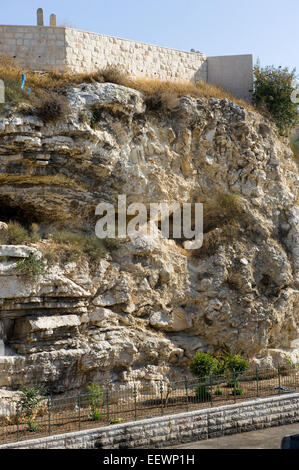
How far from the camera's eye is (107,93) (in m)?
20.4

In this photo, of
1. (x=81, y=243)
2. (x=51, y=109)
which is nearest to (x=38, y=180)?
(x=51, y=109)

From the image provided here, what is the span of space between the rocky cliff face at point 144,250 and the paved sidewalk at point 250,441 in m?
3.70

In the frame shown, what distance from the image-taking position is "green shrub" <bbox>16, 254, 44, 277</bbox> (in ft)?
59.4

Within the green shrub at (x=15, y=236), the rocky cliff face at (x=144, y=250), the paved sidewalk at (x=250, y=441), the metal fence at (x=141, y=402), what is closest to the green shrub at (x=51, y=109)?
the rocky cliff face at (x=144, y=250)

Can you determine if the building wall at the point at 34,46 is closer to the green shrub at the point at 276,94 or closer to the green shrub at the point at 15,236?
the green shrub at the point at 15,236

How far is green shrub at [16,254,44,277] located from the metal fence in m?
3.56

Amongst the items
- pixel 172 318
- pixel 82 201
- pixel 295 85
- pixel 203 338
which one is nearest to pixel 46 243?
pixel 82 201

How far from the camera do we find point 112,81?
21391mm

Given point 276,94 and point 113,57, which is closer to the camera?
point 113,57

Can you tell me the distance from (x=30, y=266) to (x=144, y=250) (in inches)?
167

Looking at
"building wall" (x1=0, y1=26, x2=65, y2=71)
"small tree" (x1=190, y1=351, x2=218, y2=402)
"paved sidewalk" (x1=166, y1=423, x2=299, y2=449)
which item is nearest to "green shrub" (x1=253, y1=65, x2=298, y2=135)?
"building wall" (x1=0, y1=26, x2=65, y2=71)

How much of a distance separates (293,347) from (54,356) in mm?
9477

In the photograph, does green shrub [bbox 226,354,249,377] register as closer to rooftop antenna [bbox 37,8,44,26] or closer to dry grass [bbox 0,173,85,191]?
dry grass [bbox 0,173,85,191]

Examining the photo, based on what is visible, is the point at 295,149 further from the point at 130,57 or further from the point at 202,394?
the point at 202,394
